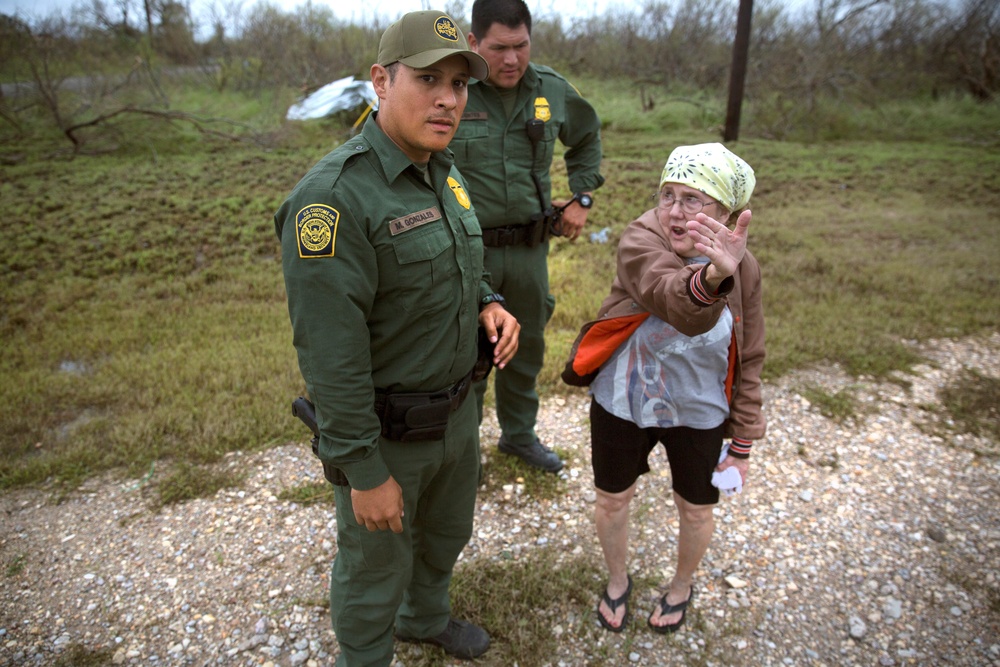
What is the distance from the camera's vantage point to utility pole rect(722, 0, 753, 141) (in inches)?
404

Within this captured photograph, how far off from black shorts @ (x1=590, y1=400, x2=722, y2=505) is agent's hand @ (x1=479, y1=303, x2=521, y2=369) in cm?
45

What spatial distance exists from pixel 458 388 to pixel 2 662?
1.91 meters

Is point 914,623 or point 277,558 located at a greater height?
point 277,558

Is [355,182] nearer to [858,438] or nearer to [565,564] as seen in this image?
[565,564]

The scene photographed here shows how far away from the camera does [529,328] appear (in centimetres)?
324

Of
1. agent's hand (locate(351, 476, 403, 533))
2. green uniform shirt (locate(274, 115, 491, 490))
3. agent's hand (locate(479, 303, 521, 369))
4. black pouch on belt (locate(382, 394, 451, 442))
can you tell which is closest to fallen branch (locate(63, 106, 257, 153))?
agent's hand (locate(479, 303, 521, 369))

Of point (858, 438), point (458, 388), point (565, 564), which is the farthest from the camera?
point (858, 438)

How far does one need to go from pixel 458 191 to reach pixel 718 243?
78 cm

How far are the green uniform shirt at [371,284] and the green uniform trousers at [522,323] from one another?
1156 millimetres

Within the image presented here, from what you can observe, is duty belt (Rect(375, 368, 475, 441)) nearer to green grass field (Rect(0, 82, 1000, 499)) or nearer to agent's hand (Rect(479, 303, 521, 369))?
agent's hand (Rect(479, 303, 521, 369))

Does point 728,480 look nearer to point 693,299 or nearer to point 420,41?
point 693,299

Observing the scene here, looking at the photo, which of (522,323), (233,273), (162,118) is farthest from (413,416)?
(162,118)

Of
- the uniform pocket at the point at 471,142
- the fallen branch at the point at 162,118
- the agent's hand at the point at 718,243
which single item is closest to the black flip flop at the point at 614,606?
the agent's hand at the point at 718,243

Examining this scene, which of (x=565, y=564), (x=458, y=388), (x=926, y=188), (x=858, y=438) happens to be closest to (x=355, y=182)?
(x=458, y=388)
